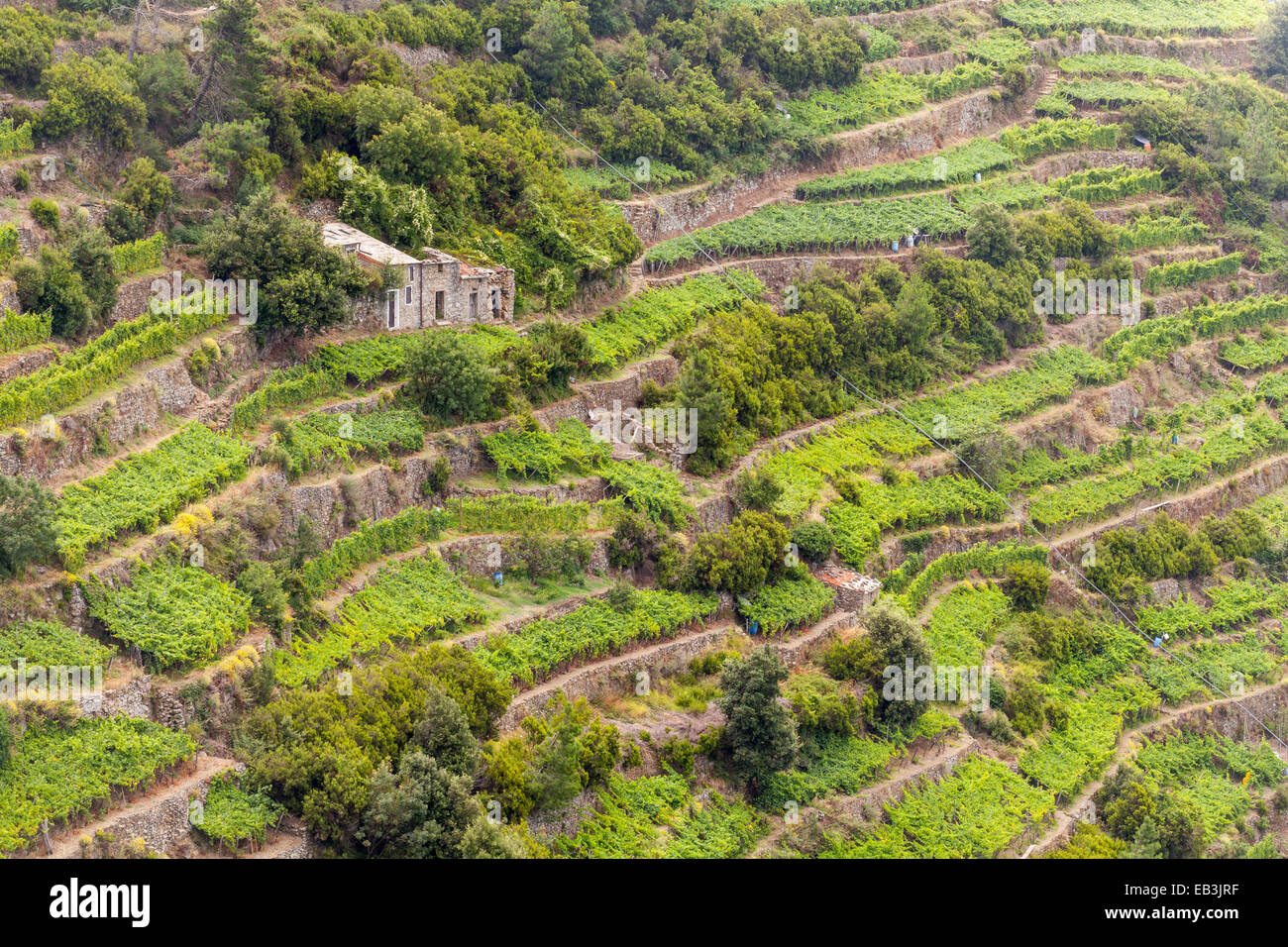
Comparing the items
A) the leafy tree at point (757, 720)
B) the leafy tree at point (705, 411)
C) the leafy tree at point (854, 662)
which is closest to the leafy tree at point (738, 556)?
the leafy tree at point (705, 411)

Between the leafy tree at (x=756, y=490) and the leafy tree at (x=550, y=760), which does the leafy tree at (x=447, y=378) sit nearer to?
the leafy tree at (x=756, y=490)

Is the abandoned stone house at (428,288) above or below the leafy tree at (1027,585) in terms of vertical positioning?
above

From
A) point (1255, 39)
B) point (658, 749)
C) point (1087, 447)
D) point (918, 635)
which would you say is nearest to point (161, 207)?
point (658, 749)

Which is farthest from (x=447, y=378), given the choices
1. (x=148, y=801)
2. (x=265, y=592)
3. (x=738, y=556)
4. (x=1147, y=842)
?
(x=1147, y=842)

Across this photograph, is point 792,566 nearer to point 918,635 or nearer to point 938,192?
point 918,635

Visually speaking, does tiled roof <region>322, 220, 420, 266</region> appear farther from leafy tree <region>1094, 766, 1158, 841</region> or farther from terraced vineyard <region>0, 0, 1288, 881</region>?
leafy tree <region>1094, 766, 1158, 841</region>

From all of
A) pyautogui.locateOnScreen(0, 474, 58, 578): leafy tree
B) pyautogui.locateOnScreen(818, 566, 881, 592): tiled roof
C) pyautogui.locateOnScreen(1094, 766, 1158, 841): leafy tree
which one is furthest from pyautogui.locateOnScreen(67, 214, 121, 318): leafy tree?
pyautogui.locateOnScreen(1094, 766, 1158, 841): leafy tree
